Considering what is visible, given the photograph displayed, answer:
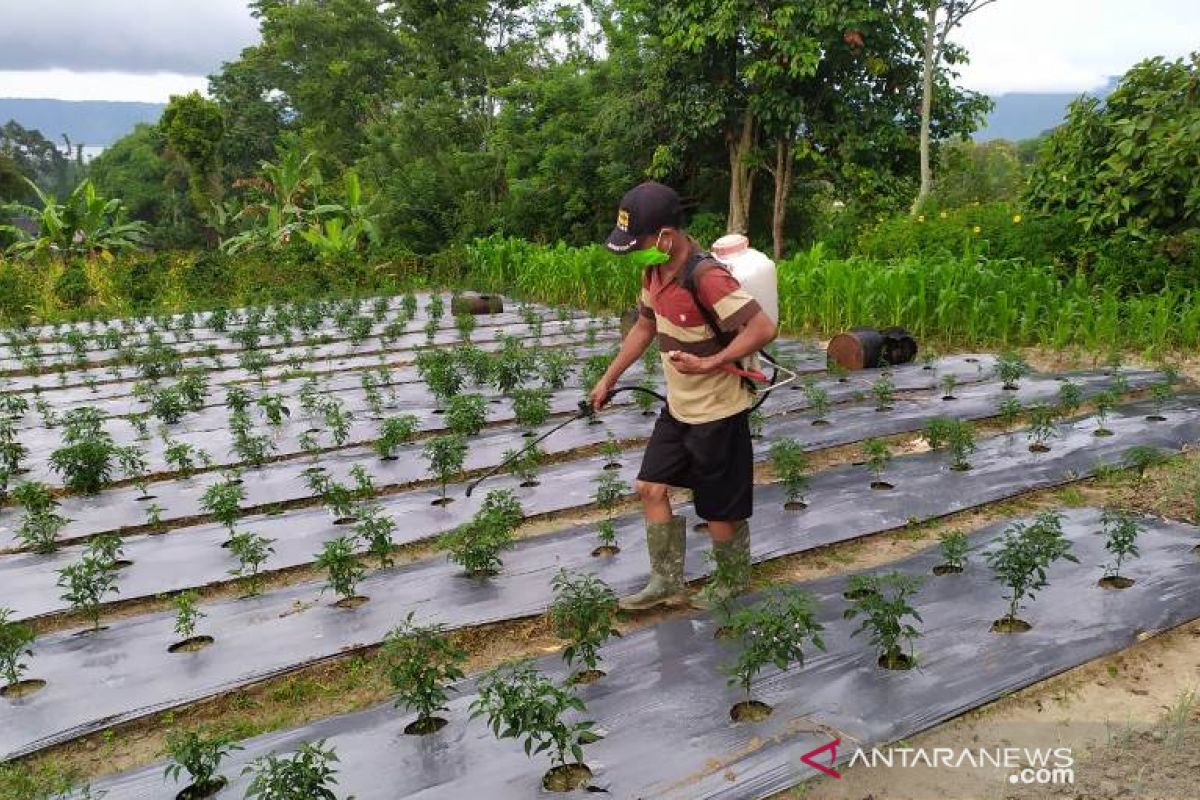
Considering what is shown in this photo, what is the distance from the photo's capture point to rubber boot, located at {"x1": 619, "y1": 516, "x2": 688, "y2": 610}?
3447 millimetres

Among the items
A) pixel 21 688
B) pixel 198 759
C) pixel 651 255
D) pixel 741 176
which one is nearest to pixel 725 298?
pixel 651 255

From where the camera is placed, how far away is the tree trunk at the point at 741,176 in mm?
16375

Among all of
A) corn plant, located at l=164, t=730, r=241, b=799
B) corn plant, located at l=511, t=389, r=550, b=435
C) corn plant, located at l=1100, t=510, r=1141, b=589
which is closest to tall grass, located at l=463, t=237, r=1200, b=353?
corn plant, located at l=511, t=389, r=550, b=435

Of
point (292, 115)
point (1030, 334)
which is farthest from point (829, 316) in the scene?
point (292, 115)

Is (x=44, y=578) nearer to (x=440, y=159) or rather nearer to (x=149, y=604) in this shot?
(x=149, y=604)

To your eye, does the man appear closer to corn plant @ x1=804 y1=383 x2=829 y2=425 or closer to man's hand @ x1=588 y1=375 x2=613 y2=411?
man's hand @ x1=588 y1=375 x2=613 y2=411

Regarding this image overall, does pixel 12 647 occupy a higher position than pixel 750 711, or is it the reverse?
pixel 12 647

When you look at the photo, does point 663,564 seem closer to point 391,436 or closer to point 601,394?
point 601,394

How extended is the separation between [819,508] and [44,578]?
11.6ft

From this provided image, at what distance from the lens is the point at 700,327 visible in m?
3.13

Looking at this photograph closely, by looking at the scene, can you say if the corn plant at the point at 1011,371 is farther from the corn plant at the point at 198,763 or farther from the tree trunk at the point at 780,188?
the tree trunk at the point at 780,188

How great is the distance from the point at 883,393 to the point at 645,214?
3.79 meters

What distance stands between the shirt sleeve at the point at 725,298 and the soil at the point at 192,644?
2.19 m

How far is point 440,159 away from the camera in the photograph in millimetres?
20188
